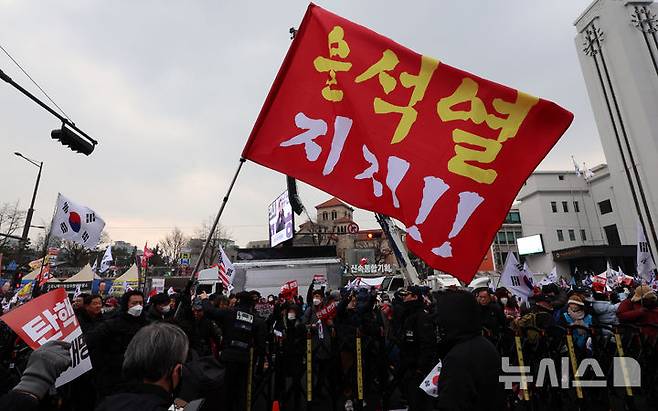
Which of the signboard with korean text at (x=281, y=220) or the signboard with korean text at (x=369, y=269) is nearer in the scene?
the signboard with korean text at (x=281, y=220)

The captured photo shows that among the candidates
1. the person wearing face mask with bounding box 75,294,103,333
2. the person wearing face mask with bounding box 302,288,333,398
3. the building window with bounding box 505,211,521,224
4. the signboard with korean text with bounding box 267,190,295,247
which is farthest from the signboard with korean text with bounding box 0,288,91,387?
the building window with bounding box 505,211,521,224

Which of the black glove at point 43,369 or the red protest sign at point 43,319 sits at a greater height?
the red protest sign at point 43,319

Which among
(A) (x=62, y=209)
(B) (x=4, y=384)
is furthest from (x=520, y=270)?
(A) (x=62, y=209)

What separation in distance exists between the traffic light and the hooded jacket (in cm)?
842

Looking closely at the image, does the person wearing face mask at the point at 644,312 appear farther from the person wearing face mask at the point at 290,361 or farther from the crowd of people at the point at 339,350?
the person wearing face mask at the point at 290,361

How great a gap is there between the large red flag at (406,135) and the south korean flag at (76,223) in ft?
29.4

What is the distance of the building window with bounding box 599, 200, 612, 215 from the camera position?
52659 mm

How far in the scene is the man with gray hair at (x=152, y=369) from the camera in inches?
72.8

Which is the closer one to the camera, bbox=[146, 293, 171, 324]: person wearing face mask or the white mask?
the white mask

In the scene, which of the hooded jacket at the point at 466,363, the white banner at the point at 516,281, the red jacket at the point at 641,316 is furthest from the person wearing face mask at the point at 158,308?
the white banner at the point at 516,281

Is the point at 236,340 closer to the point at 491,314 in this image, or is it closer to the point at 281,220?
the point at 491,314

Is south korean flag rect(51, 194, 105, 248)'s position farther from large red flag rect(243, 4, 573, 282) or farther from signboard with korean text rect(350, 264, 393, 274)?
signboard with korean text rect(350, 264, 393, 274)

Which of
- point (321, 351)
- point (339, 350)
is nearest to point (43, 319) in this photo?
point (321, 351)

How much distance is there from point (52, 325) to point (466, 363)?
372cm
